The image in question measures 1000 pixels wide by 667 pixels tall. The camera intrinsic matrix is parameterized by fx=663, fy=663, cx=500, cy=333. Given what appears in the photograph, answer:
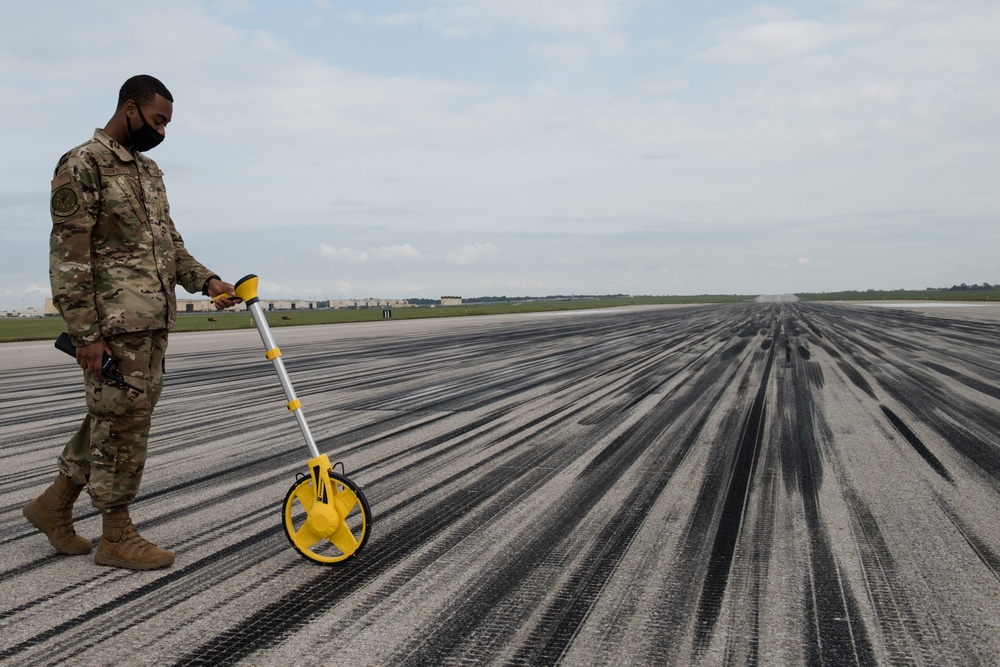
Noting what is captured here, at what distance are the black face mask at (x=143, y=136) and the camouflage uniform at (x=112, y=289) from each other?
72 millimetres

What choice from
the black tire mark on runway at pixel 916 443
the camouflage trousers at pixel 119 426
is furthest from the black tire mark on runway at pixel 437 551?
the black tire mark on runway at pixel 916 443

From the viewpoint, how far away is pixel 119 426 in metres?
3.20

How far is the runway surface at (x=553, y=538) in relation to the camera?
2613 millimetres

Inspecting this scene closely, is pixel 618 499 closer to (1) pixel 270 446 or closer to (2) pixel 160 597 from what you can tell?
(2) pixel 160 597

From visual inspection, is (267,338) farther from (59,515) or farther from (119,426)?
(59,515)

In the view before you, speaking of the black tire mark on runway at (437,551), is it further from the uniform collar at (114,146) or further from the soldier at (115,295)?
the uniform collar at (114,146)

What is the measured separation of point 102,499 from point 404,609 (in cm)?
162

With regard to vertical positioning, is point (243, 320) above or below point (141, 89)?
below

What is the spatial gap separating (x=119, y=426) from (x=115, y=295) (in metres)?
0.63

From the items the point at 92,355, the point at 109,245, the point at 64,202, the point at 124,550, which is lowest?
the point at 124,550

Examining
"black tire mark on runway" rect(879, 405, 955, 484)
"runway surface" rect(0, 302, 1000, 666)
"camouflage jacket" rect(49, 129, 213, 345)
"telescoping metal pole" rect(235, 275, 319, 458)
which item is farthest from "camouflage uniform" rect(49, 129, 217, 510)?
"black tire mark on runway" rect(879, 405, 955, 484)

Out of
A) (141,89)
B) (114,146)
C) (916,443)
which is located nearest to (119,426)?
(114,146)

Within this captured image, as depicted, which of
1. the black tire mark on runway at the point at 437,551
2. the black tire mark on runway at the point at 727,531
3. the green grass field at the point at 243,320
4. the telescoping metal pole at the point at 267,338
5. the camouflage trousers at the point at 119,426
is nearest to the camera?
the black tire mark on runway at the point at 437,551

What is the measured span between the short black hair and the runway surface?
2343mm
